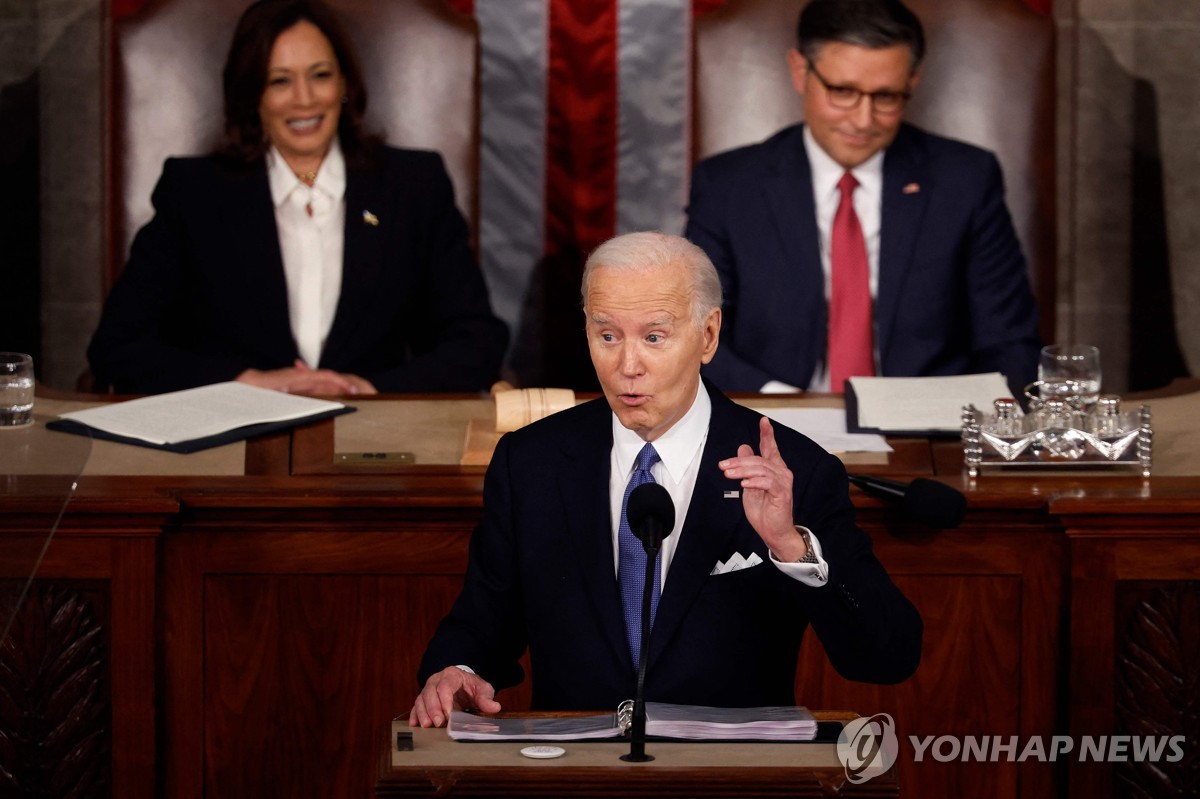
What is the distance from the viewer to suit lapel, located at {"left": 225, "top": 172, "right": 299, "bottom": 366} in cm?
405

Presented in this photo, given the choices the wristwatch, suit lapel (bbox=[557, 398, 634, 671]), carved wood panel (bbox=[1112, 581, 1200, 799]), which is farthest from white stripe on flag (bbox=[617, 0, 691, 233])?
the wristwatch

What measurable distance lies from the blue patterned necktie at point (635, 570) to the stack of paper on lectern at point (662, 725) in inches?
9.6

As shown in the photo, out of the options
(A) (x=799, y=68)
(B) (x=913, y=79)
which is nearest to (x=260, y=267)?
(A) (x=799, y=68)

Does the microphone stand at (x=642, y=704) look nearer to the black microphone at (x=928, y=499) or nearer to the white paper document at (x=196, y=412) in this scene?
the black microphone at (x=928, y=499)

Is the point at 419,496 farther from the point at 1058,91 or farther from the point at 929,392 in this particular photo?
the point at 1058,91

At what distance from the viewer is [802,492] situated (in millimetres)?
2037

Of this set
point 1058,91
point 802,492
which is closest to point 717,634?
point 802,492

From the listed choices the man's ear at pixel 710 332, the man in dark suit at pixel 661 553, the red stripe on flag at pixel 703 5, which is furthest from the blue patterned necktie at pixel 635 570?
the red stripe on flag at pixel 703 5

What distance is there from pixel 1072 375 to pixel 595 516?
1147 millimetres

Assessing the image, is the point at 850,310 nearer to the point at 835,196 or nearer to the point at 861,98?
the point at 835,196

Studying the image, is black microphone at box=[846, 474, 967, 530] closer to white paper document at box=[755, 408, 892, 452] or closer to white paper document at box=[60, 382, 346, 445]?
white paper document at box=[755, 408, 892, 452]

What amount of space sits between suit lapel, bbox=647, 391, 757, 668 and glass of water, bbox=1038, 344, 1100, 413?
3.16 ft

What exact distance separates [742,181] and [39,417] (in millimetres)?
1839

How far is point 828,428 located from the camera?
9.82 feet
